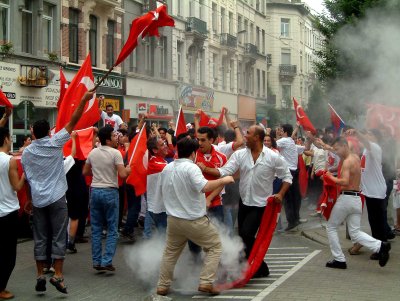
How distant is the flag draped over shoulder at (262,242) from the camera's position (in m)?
7.54

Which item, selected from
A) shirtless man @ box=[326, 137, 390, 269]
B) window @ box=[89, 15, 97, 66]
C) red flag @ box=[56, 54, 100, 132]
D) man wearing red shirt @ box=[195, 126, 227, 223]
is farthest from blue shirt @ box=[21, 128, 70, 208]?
window @ box=[89, 15, 97, 66]

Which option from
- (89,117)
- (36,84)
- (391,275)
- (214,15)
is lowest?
(391,275)

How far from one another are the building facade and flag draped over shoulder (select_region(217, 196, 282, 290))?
54.1 metres

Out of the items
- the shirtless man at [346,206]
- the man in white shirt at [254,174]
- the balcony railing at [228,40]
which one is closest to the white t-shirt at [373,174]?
the shirtless man at [346,206]

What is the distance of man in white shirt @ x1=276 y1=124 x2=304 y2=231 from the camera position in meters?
12.3

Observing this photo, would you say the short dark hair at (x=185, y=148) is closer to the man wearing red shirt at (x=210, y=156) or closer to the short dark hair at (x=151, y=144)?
the man wearing red shirt at (x=210, y=156)

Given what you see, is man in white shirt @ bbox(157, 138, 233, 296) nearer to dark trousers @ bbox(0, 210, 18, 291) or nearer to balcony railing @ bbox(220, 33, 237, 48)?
dark trousers @ bbox(0, 210, 18, 291)

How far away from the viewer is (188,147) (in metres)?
6.98

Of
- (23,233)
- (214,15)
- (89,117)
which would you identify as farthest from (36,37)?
(214,15)

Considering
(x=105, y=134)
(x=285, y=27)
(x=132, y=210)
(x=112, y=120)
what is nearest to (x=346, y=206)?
(x=105, y=134)

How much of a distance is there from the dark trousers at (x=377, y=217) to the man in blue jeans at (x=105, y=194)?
3.56 metres

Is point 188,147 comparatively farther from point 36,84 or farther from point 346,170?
point 36,84

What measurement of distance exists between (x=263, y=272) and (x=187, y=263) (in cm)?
94

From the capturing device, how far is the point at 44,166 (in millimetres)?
7195
